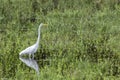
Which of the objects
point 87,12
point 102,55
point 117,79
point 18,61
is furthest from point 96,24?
point 117,79

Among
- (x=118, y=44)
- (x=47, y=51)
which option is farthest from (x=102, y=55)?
(x=47, y=51)

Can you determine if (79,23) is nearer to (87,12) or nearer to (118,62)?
(87,12)

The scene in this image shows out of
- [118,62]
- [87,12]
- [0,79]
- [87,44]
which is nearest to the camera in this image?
[0,79]

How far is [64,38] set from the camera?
22.8ft

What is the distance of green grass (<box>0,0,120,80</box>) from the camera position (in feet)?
17.0

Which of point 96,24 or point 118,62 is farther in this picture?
point 96,24

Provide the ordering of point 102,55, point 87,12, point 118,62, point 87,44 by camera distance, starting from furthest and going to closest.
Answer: point 87,12 < point 87,44 < point 102,55 < point 118,62

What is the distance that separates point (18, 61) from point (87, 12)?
116 inches

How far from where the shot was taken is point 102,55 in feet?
20.2

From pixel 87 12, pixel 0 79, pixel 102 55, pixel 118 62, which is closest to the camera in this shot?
pixel 0 79

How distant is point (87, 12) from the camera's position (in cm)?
845

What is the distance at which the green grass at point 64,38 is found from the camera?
5.20m

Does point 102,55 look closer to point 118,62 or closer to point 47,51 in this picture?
point 118,62

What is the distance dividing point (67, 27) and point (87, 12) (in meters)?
1.11
